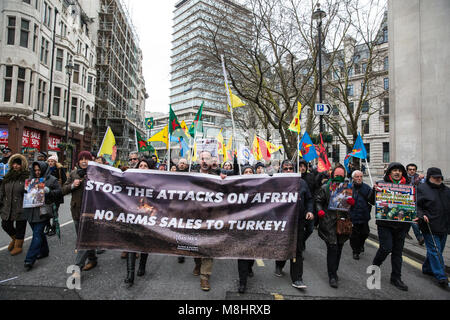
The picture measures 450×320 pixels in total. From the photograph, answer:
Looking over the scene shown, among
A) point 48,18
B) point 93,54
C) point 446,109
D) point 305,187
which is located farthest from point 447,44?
point 93,54

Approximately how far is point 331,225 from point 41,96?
81.0 feet

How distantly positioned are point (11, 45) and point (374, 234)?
24.1 meters

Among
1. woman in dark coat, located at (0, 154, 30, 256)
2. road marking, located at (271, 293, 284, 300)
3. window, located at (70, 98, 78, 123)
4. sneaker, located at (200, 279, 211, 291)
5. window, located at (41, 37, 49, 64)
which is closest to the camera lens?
road marking, located at (271, 293, 284, 300)

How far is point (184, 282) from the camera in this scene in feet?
13.4

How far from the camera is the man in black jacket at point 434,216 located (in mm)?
4281

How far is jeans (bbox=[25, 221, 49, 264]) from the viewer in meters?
4.42

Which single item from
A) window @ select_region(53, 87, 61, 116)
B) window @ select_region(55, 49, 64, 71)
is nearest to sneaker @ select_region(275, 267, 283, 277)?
window @ select_region(53, 87, 61, 116)

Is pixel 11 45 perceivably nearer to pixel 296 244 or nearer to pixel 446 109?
pixel 296 244

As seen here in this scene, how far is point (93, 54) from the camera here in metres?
32.2

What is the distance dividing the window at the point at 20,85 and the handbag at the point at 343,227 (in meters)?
22.6

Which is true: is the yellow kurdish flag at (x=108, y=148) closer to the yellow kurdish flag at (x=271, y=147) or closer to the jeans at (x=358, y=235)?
the jeans at (x=358, y=235)

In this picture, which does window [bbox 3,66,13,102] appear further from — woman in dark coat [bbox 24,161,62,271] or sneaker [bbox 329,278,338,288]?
sneaker [bbox 329,278,338,288]

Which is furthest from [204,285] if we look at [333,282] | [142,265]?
[333,282]

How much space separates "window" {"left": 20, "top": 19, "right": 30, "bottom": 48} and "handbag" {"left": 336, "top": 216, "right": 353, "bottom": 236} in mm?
23794
